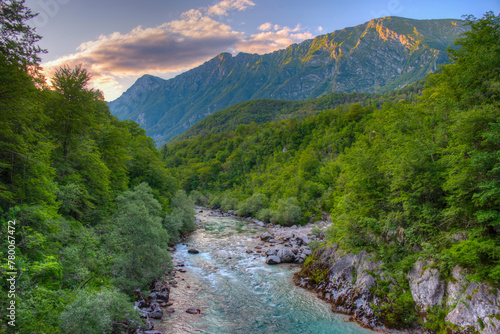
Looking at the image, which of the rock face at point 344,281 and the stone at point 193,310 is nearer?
the rock face at point 344,281

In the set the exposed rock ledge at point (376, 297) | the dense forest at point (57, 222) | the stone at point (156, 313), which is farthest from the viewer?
the stone at point (156, 313)

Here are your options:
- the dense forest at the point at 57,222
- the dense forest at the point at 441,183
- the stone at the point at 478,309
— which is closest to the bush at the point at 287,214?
the dense forest at the point at 441,183

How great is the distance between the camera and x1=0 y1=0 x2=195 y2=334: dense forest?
9977 mm

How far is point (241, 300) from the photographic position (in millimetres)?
19453

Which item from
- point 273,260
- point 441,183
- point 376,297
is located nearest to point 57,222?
point 376,297

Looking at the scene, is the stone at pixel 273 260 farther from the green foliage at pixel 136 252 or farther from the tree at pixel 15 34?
the tree at pixel 15 34

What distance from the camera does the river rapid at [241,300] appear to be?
51.3 feet

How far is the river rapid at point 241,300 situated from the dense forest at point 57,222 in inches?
132

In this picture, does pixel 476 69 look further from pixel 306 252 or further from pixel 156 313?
pixel 156 313

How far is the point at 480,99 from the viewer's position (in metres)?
16.5

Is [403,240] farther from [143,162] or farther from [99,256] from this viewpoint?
[143,162]

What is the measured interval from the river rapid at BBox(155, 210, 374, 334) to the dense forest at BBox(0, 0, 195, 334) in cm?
336

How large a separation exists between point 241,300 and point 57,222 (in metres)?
13.9

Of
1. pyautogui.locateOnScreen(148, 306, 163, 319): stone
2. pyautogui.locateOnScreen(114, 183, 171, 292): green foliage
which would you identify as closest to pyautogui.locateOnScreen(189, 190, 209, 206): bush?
pyautogui.locateOnScreen(114, 183, 171, 292): green foliage
